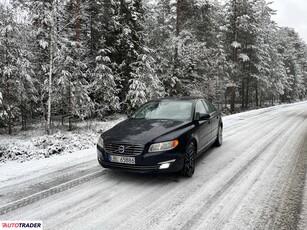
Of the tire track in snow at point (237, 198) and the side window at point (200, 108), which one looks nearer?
the tire track in snow at point (237, 198)

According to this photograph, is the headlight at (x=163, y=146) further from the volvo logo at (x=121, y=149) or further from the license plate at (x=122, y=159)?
the volvo logo at (x=121, y=149)

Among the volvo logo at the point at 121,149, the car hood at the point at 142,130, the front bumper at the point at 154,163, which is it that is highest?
the car hood at the point at 142,130

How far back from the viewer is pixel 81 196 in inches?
175

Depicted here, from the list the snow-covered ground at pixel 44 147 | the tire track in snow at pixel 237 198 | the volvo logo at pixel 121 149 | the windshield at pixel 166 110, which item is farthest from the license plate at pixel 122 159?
the snow-covered ground at pixel 44 147

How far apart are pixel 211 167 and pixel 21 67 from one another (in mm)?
11314

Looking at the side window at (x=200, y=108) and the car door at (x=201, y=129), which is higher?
the side window at (x=200, y=108)

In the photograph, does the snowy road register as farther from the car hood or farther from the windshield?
the windshield

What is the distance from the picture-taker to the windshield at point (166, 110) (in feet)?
20.0

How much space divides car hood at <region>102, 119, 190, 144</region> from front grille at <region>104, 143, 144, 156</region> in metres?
0.10

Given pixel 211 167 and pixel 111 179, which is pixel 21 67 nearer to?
pixel 111 179

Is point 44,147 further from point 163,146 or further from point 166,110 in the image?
point 163,146

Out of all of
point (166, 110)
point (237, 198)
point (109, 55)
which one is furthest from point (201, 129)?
point (109, 55)

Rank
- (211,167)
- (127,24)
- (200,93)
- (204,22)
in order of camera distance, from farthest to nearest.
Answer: (204,22) < (200,93) < (127,24) < (211,167)

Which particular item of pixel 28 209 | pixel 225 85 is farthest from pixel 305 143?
pixel 225 85
